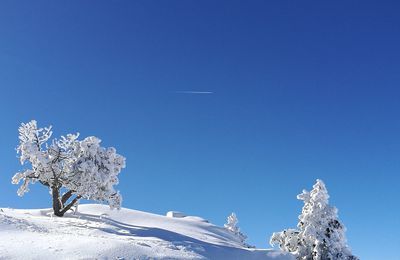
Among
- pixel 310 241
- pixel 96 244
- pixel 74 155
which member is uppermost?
pixel 74 155

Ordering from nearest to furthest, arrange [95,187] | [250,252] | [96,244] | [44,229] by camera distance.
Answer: [96,244] → [44,229] → [250,252] → [95,187]

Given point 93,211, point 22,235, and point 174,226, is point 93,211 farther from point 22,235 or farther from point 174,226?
point 22,235

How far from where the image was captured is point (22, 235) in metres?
27.7

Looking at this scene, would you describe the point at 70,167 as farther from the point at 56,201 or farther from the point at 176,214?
the point at 176,214

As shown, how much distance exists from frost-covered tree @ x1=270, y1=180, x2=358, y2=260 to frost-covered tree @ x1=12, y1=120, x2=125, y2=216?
17807 millimetres

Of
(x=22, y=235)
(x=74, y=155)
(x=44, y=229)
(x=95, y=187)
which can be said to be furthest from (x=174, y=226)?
(x=22, y=235)

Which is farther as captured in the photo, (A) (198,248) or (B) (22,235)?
(A) (198,248)

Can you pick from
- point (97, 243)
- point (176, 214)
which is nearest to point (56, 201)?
point (97, 243)

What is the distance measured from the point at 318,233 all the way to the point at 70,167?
23531 millimetres

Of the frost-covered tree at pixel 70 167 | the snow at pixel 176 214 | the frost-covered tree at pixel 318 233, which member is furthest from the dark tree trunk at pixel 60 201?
the frost-covered tree at pixel 318 233

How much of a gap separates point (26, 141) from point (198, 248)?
1981 cm

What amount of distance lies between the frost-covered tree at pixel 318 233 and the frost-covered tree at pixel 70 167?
17807 mm

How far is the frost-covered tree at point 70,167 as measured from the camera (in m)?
39.9

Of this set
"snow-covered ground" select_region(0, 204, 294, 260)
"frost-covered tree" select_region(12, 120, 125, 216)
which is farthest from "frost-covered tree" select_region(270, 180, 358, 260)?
"frost-covered tree" select_region(12, 120, 125, 216)
